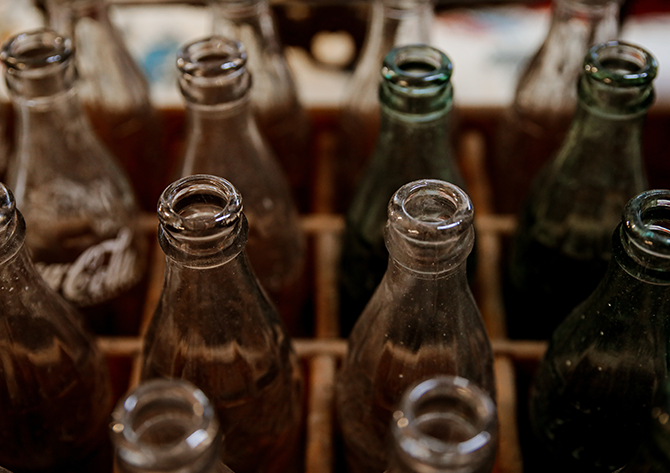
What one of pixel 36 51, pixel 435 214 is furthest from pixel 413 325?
pixel 36 51

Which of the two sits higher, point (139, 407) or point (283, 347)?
point (139, 407)

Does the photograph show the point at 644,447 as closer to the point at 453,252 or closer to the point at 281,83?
the point at 453,252

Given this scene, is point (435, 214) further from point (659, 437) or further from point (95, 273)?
point (95, 273)

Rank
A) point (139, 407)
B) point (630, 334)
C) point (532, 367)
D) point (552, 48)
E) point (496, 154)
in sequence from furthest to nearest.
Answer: point (496, 154)
point (552, 48)
point (532, 367)
point (630, 334)
point (139, 407)

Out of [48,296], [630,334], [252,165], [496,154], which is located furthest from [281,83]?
[630,334]

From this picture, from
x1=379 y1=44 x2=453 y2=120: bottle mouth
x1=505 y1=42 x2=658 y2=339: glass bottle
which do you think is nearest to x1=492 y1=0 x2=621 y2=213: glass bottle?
x1=505 y1=42 x2=658 y2=339: glass bottle

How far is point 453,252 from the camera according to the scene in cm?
43

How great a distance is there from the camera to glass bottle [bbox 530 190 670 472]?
449 mm

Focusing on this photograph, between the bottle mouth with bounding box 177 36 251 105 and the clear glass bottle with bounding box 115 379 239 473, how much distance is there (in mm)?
320

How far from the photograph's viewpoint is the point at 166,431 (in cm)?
35

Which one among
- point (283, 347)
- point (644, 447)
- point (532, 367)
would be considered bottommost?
point (532, 367)

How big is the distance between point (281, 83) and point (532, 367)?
45 centimetres

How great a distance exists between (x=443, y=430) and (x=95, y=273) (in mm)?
476

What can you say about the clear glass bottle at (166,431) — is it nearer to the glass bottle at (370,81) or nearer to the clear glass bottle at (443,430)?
the clear glass bottle at (443,430)
